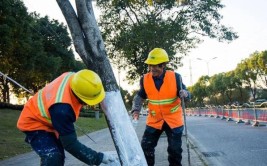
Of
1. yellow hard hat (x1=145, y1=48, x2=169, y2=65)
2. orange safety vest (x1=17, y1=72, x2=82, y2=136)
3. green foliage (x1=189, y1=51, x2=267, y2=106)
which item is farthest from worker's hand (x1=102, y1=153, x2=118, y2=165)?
green foliage (x1=189, y1=51, x2=267, y2=106)

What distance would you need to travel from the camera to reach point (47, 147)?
13.6 feet

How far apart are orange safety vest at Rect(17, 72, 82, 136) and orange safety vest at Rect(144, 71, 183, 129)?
6.19 feet

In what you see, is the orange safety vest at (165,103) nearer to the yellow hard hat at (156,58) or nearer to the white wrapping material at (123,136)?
the yellow hard hat at (156,58)

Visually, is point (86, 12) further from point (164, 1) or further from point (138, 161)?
point (164, 1)

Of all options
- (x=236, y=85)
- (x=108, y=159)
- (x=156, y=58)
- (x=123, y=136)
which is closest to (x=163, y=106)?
(x=156, y=58)

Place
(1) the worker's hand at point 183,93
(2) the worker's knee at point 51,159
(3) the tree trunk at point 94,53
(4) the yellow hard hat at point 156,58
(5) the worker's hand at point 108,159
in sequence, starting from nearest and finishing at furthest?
(2) the worker's knee at point 51,159, (5) the worker's hand at point 108,159, (3) the tree trunk at point 94,53, (1) the worker's hand at point 183,93, (4) the yellow hard hat at point 156,58

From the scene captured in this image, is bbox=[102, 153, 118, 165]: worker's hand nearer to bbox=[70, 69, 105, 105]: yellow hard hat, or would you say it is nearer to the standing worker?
bbox=[70, 69, 105, 105]: yellow hard hat

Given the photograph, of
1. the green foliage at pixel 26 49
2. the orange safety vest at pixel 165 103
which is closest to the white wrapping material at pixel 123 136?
the orange safety vest at pixel 165 103

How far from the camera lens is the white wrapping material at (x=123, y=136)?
503 centimetres

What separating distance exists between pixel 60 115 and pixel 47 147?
532 mm

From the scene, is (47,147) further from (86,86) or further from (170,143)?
(170,143)

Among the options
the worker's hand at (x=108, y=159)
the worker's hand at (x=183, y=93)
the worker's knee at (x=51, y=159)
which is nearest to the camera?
the worker's knee at (x=51, y=159)

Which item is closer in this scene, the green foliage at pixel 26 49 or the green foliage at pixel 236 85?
the green foliage at pixel 26 49

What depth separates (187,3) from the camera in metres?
19.9
